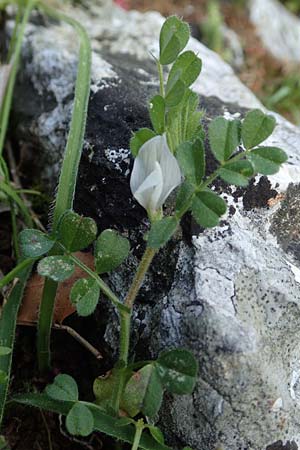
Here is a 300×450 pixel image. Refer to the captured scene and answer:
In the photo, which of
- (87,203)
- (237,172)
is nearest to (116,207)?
(87,203)

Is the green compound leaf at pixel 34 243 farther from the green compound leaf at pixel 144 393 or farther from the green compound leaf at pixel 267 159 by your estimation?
the green compound leaf at pixel 267 159

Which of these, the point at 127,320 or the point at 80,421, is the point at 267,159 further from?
the point at 80,421

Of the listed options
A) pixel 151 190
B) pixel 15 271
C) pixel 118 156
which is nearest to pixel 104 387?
pixel 15 271

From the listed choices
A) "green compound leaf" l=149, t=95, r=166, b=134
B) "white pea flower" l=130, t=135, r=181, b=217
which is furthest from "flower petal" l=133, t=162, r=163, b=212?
"green compound leaf" l=149, t=95, r=166, b=134

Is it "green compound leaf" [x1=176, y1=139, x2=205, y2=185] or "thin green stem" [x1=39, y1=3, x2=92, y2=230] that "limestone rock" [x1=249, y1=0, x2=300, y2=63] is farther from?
"green compound leaf" [x1=176, y1=139, x2=205, y2=185]

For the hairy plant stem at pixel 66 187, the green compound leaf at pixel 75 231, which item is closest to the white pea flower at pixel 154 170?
the green compound leaf at pixel 75 231
